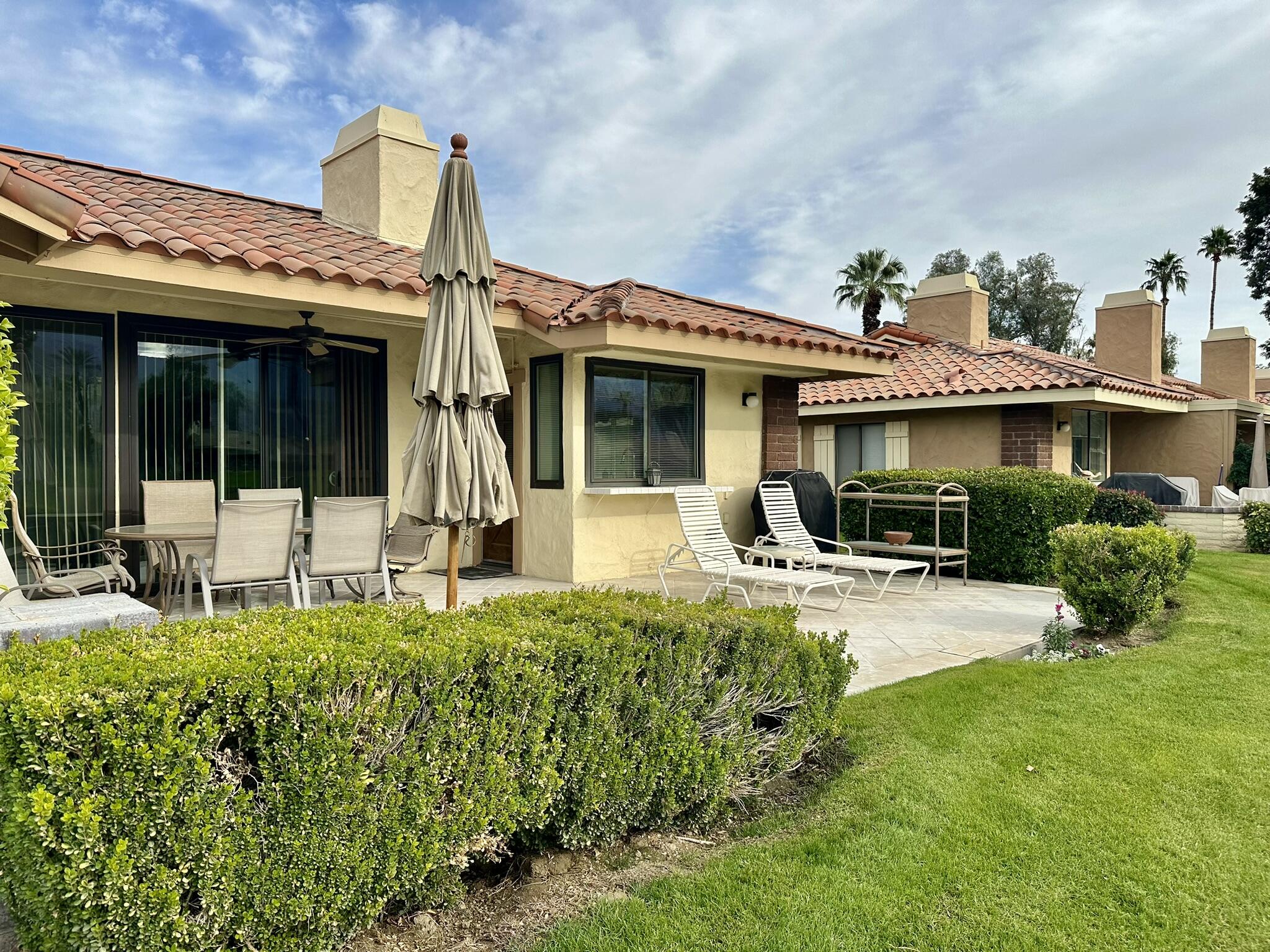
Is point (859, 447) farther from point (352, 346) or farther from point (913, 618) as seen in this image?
point (352, 346)

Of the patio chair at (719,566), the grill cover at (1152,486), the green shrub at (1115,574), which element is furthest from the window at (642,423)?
the grill cover at (1152,486)

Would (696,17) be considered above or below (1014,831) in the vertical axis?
above

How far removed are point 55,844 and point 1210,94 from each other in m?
19.6

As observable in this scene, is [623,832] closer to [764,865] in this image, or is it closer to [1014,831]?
[764,865]

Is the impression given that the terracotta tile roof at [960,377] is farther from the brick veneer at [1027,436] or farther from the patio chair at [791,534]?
Answer: the patio chair at [791,534]

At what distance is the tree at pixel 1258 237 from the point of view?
1070 inches

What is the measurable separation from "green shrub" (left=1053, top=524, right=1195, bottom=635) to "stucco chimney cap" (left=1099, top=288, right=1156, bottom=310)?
15.1 meters

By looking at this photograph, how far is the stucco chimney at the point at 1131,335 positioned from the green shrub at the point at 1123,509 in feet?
26.1

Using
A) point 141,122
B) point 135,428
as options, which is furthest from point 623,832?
point 141,122

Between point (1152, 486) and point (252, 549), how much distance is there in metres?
17.5

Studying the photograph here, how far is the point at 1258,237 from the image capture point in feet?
91.9

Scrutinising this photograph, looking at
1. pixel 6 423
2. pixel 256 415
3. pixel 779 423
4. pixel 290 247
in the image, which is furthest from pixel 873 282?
pixel 6 423

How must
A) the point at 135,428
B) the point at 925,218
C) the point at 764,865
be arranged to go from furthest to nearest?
the point at 925,218
the point at 135,428
the point at 764,865

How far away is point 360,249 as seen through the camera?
8.80 m
